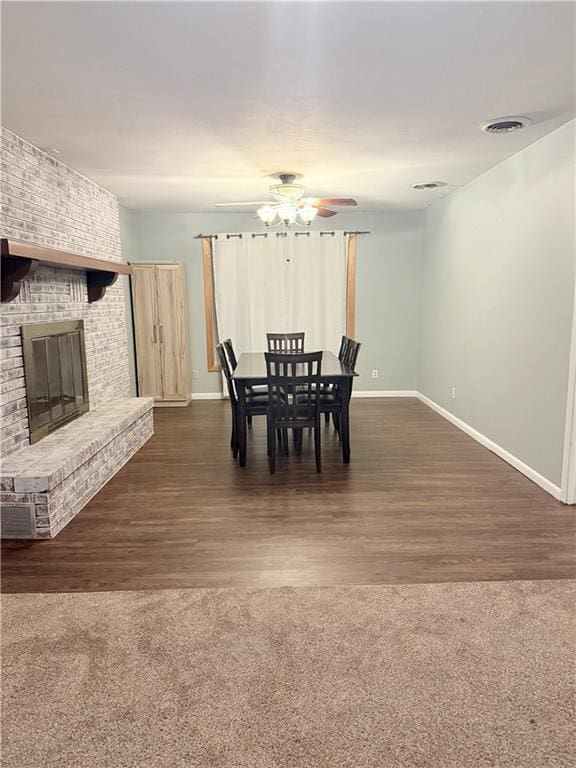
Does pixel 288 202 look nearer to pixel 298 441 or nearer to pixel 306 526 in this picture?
pixel 298 441

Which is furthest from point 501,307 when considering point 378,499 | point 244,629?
point 244,629

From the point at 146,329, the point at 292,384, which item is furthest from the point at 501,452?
the point at 146,329

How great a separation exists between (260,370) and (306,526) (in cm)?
172

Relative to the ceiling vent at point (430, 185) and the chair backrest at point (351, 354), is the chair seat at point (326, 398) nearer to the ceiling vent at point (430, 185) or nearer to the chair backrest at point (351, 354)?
the chair backrest at point (351, 354)

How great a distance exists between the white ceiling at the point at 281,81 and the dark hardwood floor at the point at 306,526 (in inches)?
95.5

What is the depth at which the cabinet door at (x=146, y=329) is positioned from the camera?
6.28 meters

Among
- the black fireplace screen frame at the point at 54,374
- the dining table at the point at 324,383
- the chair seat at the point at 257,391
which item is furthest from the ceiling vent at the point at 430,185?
the black fireplace screen frame at the point at 54,374

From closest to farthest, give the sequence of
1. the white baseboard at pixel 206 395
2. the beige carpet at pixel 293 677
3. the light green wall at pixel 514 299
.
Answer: the beige carpet at pixel 293 677, the light green wall at pixel 514 299, the white baseboard at pixel 206 395

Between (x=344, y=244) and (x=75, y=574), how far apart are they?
5259 millimetres

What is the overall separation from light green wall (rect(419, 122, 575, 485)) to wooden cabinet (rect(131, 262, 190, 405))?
314 centimetres

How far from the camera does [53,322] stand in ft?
12.7

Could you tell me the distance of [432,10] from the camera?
1.94 m

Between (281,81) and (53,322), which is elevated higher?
(281,81)

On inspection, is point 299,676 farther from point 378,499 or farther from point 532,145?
point 532,145
